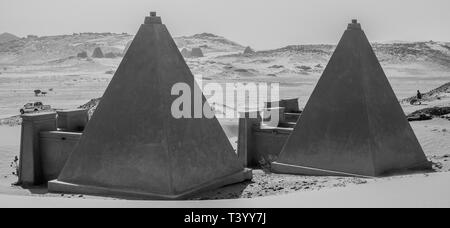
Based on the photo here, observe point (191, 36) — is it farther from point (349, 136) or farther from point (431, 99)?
point (349, 136)

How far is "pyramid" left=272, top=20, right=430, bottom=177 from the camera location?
11336 millimetres

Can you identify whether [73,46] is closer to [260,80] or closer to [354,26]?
[260,80]

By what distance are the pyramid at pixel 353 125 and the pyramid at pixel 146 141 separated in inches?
95.5

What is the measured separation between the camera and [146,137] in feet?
31.6

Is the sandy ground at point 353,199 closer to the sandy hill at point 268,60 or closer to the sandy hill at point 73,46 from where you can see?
the sandy hill at point 268,60

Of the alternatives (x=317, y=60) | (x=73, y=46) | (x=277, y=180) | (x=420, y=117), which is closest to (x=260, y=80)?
(x=317, y=60)

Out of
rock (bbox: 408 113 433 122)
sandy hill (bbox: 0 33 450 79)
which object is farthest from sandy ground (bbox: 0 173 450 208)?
sandy hill (bbox: 0 33 450 79)

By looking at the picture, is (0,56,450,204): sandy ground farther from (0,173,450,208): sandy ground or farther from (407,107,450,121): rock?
(407,107,450,121): rock

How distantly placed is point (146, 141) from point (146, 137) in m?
0.07

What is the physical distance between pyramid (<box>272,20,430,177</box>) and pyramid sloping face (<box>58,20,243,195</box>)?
2.50 meters

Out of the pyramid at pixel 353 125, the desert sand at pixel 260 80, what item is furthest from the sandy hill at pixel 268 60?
the pyramid at pixel 353 125

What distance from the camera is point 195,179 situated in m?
9.81
